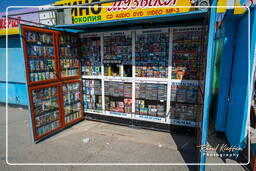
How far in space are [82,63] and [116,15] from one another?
238cm

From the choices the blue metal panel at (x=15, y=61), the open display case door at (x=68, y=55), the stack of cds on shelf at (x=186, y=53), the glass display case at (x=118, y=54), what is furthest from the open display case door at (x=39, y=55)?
the blue metal panel at (x=15, y=61)

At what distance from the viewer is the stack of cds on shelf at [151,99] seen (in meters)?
4.72

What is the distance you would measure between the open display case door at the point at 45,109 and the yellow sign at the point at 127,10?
2.12 metres

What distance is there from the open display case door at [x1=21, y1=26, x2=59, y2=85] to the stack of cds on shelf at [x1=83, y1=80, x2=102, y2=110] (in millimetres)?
1226

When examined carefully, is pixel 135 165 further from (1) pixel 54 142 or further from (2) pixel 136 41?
(2) pixel 136 41

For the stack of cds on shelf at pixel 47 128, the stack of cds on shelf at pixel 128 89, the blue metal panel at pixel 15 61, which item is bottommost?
the stack of cds on shelf at pixel 47 128

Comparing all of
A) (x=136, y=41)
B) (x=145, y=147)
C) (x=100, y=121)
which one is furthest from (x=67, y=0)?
(x=145, y=147)

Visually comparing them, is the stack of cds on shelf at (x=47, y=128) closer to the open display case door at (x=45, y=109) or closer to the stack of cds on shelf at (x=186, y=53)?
the open display case door at (x=45, y=109)

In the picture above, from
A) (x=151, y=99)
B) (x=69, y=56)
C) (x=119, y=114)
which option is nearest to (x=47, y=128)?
(x=119, y=114)

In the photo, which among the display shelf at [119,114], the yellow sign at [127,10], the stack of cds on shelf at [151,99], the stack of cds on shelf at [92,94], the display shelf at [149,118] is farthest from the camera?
the stack of cds on shelf at [92,94]

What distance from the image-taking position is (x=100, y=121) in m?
5.75

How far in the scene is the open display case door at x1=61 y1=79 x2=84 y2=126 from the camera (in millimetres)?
5059

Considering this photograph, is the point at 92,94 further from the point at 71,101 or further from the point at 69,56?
the point at 69,56

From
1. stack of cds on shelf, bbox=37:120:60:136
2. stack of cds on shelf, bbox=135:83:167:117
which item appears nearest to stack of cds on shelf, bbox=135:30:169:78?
stack of cds on shelf, bbox=135:83:167:117
